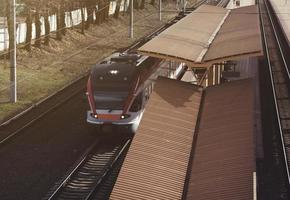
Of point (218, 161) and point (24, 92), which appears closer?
point (218, 161)

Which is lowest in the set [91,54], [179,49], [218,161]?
[91,54]

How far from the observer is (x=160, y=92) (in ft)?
56.5

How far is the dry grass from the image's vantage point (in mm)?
31203

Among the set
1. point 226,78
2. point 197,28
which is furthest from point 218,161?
point 226,78

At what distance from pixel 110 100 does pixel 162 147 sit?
803cm

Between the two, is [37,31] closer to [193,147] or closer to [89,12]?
[89,12]

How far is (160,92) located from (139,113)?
5.29m

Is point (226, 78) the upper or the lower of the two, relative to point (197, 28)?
lower

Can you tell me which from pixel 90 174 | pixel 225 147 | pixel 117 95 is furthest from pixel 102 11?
pixel 225 147

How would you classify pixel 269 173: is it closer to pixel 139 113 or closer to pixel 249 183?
pixel 139 113

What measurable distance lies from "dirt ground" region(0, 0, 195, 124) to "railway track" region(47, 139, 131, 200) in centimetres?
664

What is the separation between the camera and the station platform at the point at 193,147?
41.0ft

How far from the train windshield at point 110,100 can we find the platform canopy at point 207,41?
2590 mm

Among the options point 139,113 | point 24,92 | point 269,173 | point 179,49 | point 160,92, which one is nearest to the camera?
point 160,92
